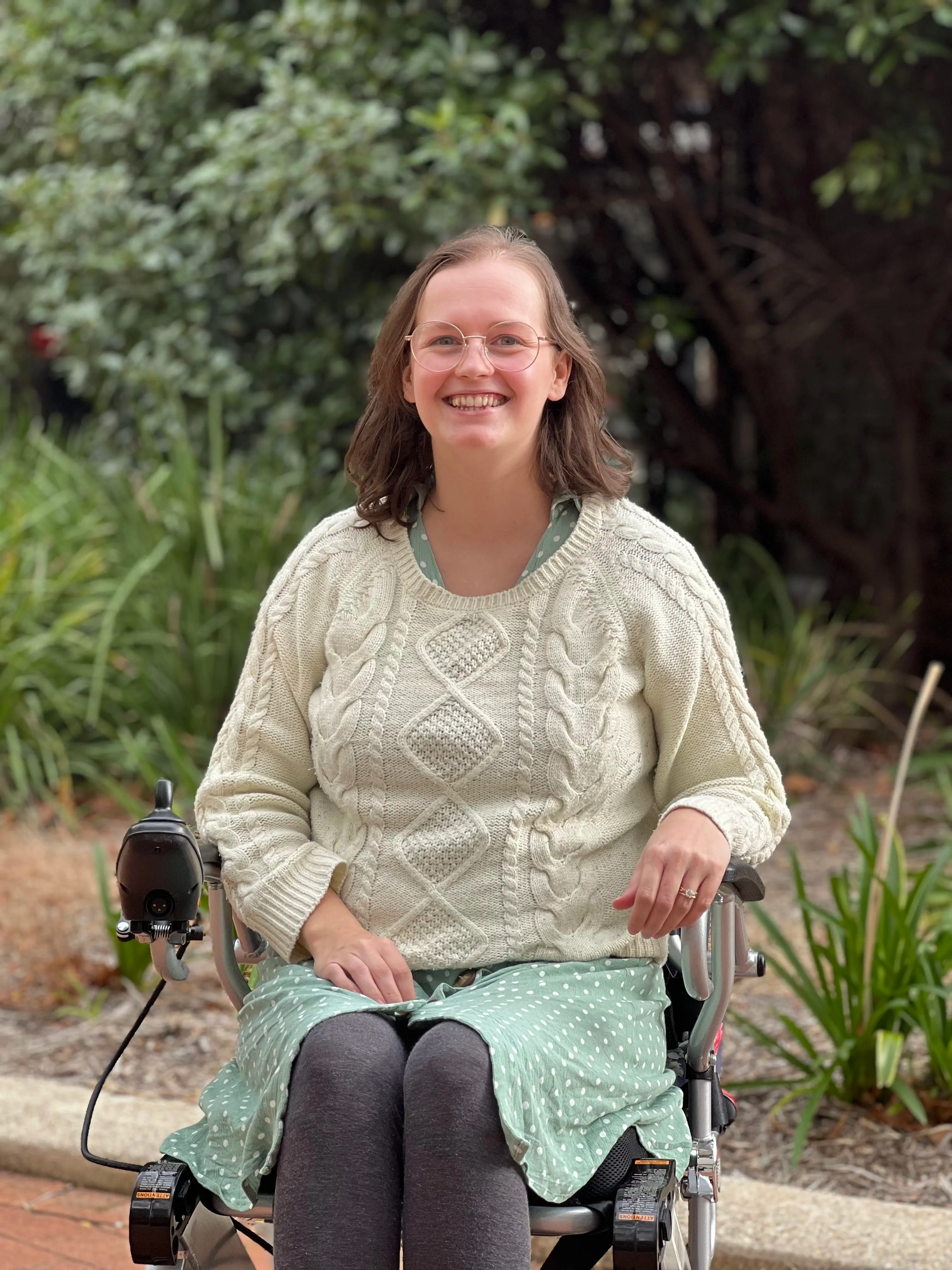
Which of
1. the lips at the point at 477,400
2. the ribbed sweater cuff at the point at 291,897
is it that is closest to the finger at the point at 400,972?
the ribbed sweater cuff at the point at 291,897

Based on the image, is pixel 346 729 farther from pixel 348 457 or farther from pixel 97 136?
pixel 97 136

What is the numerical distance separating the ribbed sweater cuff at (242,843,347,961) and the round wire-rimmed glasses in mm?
689

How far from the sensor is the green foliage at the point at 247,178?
16.6 ft

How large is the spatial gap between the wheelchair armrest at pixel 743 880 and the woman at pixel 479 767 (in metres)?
0.02

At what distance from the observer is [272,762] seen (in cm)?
222

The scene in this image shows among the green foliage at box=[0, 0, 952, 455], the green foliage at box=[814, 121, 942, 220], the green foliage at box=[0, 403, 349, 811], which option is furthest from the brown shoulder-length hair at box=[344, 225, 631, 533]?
the green foliage at box=[814, 121, 942, 220]

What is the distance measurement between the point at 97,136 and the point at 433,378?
4524 mm

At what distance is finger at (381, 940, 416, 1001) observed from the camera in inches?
79.4

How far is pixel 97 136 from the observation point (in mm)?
6090

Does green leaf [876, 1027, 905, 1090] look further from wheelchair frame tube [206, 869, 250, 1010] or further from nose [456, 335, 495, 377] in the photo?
nose [456, 335, 495, 377]

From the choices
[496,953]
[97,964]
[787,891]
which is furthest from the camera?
[787,891]

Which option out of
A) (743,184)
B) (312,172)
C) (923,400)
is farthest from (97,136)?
(923,400)

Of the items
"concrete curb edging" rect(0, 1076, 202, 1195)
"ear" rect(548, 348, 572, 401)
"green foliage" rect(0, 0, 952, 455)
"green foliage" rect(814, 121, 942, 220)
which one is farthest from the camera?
"green foliage" rect(814, 121, 942, 220)

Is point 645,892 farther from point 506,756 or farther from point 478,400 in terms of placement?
point 478,400
